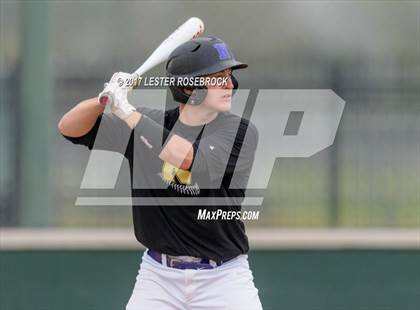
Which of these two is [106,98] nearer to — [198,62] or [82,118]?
[82,118]

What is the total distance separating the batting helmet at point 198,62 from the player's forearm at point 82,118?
34cm

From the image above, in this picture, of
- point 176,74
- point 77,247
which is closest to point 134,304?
point 176,74

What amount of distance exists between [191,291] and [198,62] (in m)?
0.88

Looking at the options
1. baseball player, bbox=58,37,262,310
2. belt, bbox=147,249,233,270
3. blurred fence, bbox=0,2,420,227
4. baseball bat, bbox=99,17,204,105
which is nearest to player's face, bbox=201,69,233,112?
baseball player, bbox=58,37,262,310

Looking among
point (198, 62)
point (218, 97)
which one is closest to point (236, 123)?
point (218, 97)

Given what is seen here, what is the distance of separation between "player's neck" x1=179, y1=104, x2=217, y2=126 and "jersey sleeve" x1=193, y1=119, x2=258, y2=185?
0.09 meters

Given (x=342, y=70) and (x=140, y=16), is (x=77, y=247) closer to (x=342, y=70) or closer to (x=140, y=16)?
(x=140, y=16)

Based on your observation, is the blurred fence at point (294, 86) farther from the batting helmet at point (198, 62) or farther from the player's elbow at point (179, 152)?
the player's elbow at point (179, 152)

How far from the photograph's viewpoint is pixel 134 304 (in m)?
3.89

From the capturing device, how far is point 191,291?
12.7 ft

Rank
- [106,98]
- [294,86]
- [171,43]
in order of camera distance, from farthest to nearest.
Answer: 1. [294,86]
2. [171,43]
3. [106,98]

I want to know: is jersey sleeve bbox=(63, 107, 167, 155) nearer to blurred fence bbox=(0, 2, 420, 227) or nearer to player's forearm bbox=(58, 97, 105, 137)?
player's forearm bbox=(58, 97, 105, 137)

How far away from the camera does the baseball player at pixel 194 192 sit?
12.7ft

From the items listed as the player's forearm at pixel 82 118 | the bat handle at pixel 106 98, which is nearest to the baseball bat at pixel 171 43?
the player's forearm at pixel 82 118
